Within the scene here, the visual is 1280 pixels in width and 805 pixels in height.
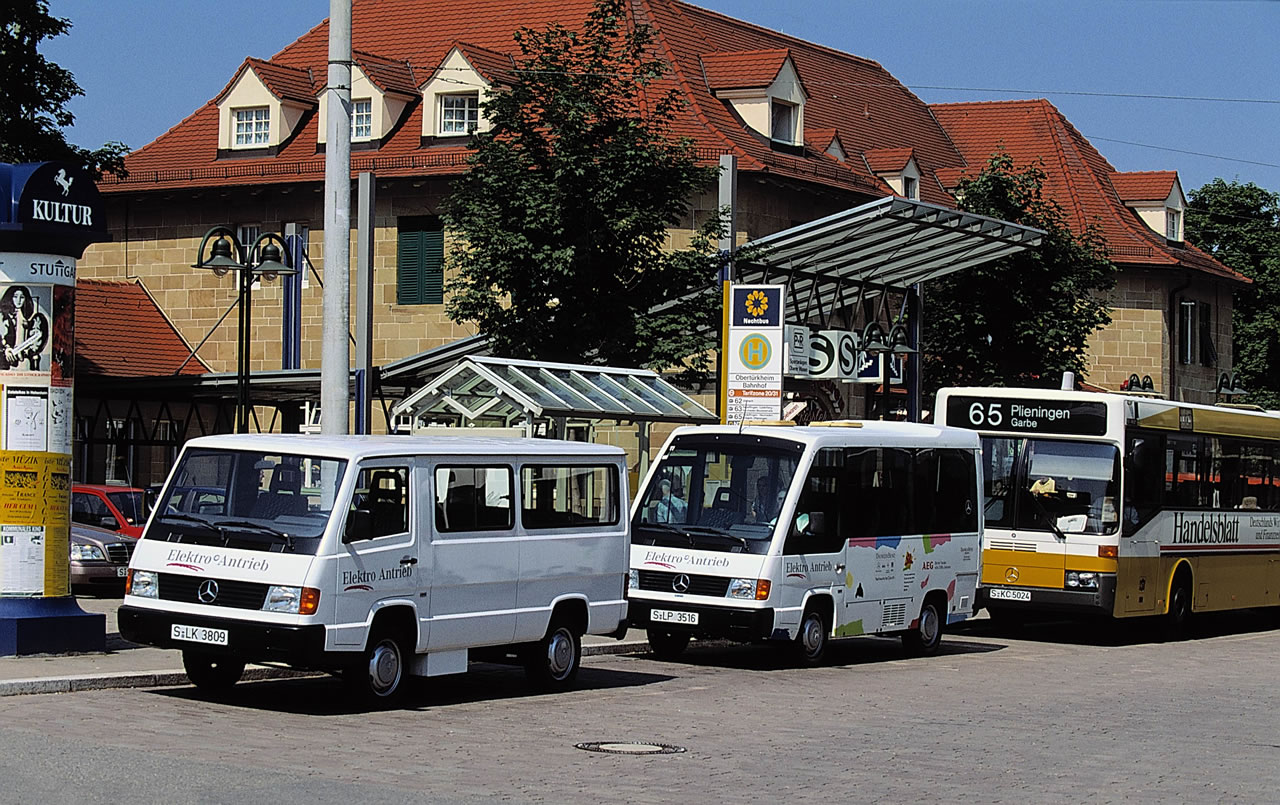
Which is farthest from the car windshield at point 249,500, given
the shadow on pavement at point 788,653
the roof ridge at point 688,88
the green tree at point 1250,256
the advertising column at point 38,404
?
the green tree at point 1250,256

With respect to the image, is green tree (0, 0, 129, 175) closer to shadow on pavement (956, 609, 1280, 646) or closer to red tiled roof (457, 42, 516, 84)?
red tiled roof (457, 42, 516, 84)

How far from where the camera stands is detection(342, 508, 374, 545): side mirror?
13.8m

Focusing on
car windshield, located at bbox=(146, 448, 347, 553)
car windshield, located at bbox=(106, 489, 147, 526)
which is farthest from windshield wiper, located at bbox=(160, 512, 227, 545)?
car windshield, located at bbox=(106, 489, 147, 526)

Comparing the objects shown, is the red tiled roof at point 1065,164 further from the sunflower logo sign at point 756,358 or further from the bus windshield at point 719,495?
the bus windshield at point 719,495

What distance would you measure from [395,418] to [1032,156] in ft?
128

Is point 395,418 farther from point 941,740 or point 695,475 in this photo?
point 941,740

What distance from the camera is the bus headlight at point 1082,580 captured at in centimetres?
2298

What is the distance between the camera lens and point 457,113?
41.4 meters

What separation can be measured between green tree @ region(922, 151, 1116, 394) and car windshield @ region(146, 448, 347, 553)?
1101 inches

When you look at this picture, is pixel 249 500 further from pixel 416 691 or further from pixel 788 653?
pixel 788 653

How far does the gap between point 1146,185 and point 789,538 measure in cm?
4160

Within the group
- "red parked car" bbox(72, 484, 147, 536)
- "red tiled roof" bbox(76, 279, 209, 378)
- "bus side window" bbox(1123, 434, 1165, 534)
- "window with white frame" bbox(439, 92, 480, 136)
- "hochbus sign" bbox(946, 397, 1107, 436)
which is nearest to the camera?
"bus side window" bbox(1123, 434, 1165, 534)

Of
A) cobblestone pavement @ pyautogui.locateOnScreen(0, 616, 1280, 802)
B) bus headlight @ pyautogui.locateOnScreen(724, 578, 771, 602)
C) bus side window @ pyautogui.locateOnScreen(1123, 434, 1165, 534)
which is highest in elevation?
bus side window @ pyautogui.locateOnScreen(1123, 434, 1165, 534)

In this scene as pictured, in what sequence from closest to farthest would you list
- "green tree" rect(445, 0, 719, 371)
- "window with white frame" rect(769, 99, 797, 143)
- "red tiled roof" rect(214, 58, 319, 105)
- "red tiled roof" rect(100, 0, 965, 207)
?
"green tree" rect(445, 0, 719, 371) → "red tiled roof" rect(100, 0, 965, 207) → "window with white frame" rect(769, 99, 797, 143) → "red tiled roof" rect(214, 58, 319, 105)
